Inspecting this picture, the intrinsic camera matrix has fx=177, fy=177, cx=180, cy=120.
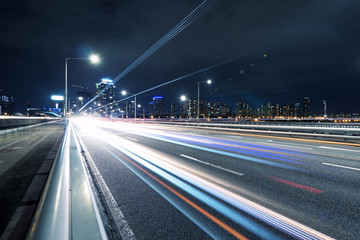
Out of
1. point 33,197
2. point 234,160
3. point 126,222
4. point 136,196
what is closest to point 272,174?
point 234,160

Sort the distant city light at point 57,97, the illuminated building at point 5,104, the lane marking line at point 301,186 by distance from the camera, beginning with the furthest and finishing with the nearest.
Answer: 1. the illuminated building at point 5,104
2. the distant city light at point 57,97
3. the lane marking line at point 301,186

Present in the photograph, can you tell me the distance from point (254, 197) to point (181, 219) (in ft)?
6.57

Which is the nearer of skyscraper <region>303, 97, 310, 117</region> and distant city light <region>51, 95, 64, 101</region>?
distant city light <region>51, 95, 64, 101</region>

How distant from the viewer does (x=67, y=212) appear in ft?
11.8

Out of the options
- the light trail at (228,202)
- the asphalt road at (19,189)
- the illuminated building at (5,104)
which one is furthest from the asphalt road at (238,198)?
the illuminated building at (5,104)

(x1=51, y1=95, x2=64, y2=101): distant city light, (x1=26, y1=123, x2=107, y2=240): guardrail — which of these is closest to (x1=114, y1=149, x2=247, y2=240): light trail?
(x1=26, y1=123, x2=107, y2=240): guardrail

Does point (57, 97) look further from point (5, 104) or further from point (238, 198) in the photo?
point (238, 198)

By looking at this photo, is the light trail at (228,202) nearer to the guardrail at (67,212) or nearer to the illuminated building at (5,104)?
the guardrail at (67,212)

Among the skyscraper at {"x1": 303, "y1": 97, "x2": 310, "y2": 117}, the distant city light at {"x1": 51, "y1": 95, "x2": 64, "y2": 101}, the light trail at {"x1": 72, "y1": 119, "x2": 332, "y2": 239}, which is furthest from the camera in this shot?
the skyscraper at {"x1": 303, "y1": 97, "x2": 310, "y2": 117}

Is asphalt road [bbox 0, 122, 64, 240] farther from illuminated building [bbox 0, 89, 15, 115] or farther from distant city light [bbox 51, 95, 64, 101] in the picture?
illuminated building [bbox 0, 89, 15, 115]

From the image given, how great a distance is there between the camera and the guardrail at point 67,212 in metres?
2.94

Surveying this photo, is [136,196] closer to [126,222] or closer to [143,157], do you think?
[126,222]

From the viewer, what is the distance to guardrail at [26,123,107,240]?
294 centimetres

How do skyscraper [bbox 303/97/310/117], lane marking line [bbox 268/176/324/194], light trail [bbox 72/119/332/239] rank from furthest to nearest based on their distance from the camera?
skyscraper [bbox 303/97/310/117]
lane marking line [bbox 268/176/324/194]
light trail [bbox 72/119/332/239]
